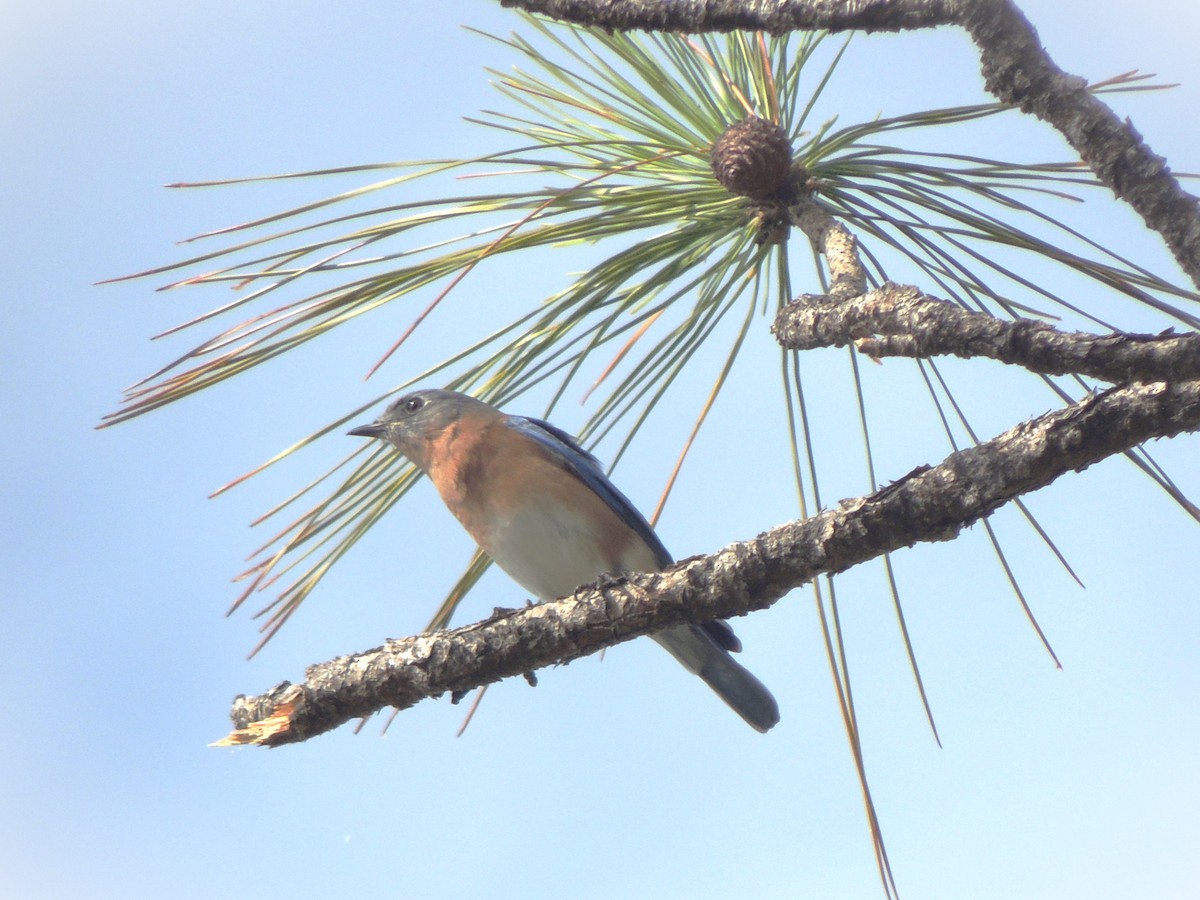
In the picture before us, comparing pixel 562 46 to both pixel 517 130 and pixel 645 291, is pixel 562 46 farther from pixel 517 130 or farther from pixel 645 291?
pixel 645 291

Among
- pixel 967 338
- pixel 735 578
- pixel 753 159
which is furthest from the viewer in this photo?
pixel 753 159

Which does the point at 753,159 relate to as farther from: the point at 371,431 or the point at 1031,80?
the point at 371,431

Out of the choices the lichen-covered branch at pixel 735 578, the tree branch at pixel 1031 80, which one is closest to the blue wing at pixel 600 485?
the lichen-covered branch at pixel 735 578

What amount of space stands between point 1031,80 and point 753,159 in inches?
47.9

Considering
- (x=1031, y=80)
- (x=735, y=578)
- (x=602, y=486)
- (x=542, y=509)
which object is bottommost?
(x=735, y=578)

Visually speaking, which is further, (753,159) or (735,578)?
(753,159)

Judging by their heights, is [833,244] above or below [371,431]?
below

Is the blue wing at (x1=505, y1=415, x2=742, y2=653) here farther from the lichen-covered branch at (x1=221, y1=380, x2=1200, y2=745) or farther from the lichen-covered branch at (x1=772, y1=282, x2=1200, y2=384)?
the lichen-covered branch at (x1=772, y1=282, x2=1200, y2=384)

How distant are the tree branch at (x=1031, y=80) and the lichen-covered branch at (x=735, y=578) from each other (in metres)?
0.29

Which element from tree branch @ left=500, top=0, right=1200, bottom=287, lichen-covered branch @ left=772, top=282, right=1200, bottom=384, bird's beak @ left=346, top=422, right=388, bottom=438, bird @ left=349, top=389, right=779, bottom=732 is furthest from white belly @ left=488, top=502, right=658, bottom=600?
tree branch @ left=500, top=0, right=1200, bottom=287

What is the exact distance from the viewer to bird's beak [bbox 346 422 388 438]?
4.64 metres

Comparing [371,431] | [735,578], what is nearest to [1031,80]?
[735,578]

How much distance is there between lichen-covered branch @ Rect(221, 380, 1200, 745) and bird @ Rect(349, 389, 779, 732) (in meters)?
1.55

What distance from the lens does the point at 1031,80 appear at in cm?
236
